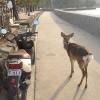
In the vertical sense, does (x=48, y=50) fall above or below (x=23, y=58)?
below

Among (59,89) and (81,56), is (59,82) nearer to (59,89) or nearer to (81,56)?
(59,89)

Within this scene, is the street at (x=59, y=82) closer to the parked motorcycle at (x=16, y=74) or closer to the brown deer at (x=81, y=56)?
the brown deer at (x=81, y=56)

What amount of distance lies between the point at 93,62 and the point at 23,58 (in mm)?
6166

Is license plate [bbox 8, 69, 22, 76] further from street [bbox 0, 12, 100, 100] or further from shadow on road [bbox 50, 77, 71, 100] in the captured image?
shadow on road [bbox 50, 77, 71, 100]

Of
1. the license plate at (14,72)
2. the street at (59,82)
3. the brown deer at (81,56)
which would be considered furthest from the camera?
the brown deer at (81,56)

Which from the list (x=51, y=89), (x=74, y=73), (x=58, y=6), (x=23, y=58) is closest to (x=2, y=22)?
(x=74, y=73)

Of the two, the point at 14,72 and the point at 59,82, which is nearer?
the point at 14,72

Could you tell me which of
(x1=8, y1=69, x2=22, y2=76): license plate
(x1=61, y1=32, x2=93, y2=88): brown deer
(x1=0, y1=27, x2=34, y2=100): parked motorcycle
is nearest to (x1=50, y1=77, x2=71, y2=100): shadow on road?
(x1=61, y1=32, x2=93, y2=88): brown deer

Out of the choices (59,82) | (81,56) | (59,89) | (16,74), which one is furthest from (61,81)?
(16,74)

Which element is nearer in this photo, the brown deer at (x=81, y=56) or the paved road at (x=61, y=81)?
the paved road at (x=61, y=81)

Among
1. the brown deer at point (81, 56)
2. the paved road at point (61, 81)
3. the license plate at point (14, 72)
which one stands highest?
the license plate at point (14, 72)

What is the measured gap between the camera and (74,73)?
1119 cm

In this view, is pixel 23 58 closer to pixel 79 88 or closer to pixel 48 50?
pixel 79 88

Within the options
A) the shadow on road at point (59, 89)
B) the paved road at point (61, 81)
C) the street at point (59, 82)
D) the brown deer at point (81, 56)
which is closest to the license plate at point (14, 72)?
the street at point (59, 82)
